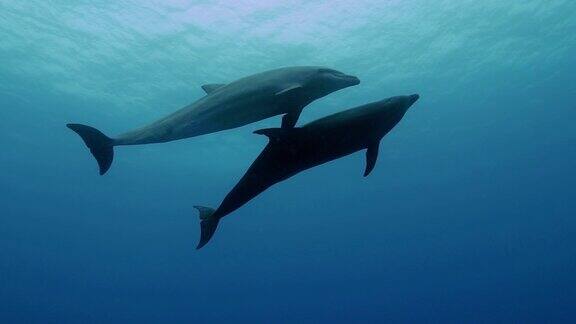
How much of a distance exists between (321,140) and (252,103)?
0.99 m

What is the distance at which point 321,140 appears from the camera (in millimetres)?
4645

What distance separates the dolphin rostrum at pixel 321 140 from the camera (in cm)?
461

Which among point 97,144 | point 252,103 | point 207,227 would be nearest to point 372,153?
point 252,103

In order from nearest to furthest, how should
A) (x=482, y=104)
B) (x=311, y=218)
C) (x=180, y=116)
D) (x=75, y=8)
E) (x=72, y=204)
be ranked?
(x=180, y=116) → (x=75, y=8) → (x=482, y=104) → (x=72, y=204) → (x=311, y=218)

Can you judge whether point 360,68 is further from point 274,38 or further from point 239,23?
point 239,23

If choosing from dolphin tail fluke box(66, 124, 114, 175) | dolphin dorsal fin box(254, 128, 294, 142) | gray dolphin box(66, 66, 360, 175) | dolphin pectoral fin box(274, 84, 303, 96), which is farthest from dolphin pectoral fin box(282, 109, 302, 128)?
dolphin tail fluke box(66, 124, 114, 175)

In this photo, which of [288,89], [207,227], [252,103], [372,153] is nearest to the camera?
[288,89]

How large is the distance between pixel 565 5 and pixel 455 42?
5.83m

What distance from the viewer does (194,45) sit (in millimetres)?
23797

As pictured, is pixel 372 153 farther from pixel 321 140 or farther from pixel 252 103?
pixel 252 103

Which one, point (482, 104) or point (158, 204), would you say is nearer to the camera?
point (482, 104)

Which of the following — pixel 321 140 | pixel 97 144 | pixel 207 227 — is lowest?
pixel 207 227

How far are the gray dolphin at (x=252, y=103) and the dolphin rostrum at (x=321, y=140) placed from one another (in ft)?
0.85

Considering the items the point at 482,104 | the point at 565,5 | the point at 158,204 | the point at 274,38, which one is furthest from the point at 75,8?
the point at 158,204
